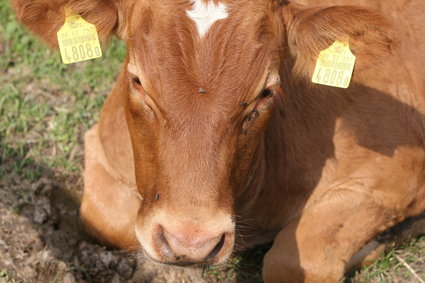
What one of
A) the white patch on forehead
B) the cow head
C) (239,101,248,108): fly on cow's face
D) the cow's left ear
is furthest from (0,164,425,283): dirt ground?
the white patch on forehead

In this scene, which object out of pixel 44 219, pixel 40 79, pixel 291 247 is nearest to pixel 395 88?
pixel 291 247

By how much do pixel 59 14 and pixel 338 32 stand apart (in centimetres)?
157

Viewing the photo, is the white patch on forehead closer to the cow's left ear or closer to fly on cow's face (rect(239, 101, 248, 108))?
fly on cow's face (rect(239, 101, 248, 108))

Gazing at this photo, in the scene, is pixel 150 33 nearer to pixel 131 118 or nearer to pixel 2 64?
pixel 131 118

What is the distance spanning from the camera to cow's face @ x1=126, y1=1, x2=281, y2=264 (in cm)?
377

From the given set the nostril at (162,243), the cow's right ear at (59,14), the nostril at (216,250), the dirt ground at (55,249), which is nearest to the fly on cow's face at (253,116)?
→ the nostril at (216,250)

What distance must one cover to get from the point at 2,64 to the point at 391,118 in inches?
136

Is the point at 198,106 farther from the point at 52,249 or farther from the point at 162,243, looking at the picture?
the point at 52,249

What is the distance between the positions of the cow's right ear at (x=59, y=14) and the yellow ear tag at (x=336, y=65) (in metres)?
1.16

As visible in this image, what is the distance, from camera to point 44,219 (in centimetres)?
523

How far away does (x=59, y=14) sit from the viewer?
169 inches

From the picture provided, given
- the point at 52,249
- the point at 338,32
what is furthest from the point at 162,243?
the point at 338,32

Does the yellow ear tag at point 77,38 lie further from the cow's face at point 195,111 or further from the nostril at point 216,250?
the nostril at point 216,250

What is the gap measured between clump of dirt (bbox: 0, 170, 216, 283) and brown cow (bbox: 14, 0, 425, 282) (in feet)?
0.64
